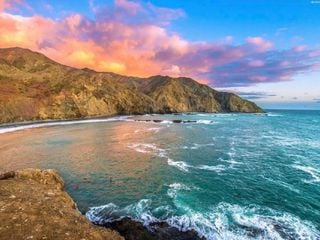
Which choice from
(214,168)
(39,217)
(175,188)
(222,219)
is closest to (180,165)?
(214,168)

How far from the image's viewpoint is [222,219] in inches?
919

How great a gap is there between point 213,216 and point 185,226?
3341 millimetres

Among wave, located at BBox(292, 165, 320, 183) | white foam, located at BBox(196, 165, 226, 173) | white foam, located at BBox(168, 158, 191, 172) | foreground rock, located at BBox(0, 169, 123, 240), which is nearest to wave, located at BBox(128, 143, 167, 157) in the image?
white foam, located at BBox(168, 158, 191, 172)

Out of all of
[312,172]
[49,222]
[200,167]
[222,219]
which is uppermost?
[49,222]

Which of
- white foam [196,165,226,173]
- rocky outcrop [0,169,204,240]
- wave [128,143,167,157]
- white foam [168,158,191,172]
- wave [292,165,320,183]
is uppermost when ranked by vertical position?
rocky outcrop [0,169,204,240]

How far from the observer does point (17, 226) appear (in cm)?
1571

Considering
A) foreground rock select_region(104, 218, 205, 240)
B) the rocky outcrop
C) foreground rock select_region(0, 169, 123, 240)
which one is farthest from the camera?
foreground rock select_region(104, 218, 205, 240)

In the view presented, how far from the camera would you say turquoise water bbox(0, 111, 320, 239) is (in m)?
23.1

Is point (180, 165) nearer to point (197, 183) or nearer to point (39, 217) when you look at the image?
point (197, 183)

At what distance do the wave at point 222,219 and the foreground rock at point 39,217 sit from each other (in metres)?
4.28

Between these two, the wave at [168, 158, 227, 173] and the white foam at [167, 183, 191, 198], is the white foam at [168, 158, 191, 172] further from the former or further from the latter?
the white foam at [167, 183, 191, 198]

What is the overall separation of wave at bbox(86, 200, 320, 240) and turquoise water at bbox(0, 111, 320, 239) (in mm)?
79

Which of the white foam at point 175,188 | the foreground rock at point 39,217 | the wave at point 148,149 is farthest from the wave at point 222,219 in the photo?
the wave at point 148,149

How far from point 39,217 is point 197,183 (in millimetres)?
20355
